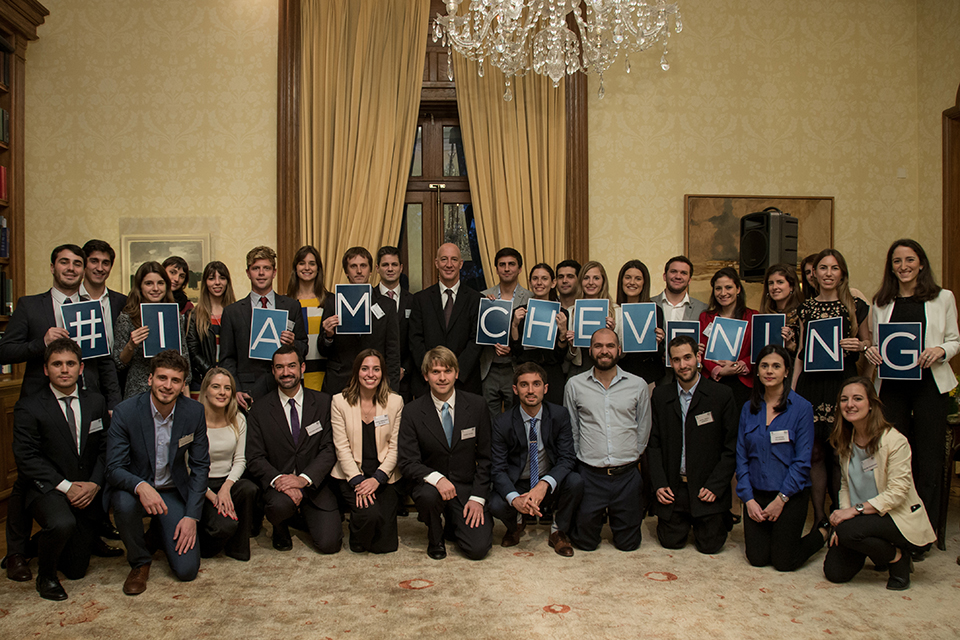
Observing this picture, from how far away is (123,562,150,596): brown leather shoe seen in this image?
9.70 ft

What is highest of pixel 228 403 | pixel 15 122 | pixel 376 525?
pixel 15 122

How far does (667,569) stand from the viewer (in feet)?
10.7

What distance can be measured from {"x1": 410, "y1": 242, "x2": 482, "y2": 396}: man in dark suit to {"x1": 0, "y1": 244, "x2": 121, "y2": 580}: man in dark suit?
172 centimetres

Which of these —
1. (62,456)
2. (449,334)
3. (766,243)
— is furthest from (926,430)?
(62,456)

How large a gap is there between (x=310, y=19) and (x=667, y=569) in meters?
4.82

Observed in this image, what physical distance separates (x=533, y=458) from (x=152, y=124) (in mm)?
4177

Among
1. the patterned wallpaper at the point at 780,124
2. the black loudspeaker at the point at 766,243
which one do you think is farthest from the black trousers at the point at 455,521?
the patterned wallpaper at the point at 780,124

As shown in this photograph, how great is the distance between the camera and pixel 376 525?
11.5ft

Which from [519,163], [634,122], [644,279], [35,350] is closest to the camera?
[35,350]

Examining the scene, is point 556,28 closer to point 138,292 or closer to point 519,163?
point 519,163

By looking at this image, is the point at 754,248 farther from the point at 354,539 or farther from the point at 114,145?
the point at 114,145

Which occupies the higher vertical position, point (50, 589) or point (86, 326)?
point (86, 326)

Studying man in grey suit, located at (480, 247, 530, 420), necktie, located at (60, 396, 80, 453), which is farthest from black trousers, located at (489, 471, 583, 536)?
necktie, located at (60, 396, 80, 453)

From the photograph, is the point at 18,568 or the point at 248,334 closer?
the point at 18,568
